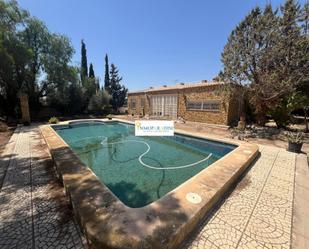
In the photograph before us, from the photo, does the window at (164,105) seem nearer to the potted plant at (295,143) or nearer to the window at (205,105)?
the window at (205,105)

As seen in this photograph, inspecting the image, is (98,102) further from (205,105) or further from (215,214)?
(215,214)

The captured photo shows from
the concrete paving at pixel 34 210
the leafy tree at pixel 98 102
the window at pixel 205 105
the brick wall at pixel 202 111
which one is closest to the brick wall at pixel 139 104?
the leafy tree at pixel 98 102

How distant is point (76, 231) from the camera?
2.52 metres

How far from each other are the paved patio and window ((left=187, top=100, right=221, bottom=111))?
29.8ft

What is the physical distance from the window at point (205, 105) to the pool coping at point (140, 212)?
33.2 ft

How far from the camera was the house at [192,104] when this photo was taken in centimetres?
1296

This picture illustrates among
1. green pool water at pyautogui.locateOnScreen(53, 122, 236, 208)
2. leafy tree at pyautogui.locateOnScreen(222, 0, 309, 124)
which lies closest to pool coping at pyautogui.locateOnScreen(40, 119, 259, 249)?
green pool water at pyautogui.locateOnScreen(53, 122, 236, 208)

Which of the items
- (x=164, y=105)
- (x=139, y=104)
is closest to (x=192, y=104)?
(x=164, y=105)

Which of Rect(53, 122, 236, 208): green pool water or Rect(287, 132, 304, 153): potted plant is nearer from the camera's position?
Rect(53, 122, 236, 208): green pool water

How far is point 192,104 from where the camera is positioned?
50.3 feet

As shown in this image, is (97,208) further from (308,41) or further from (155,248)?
(308,41)

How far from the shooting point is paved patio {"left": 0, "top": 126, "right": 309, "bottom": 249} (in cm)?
236

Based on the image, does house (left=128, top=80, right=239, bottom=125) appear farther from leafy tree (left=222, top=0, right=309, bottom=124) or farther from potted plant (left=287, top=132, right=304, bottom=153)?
potted plant (left=287, top=132, right=304, bottom=153)

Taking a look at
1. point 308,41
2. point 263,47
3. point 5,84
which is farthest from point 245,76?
point 5,84
